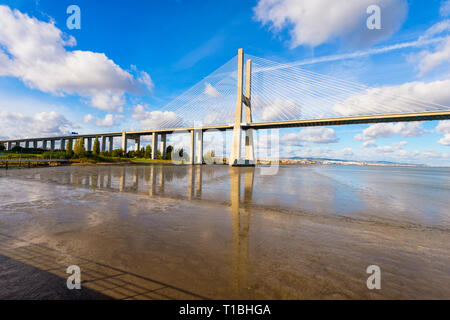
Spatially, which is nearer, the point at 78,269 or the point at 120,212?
the point at 78,269

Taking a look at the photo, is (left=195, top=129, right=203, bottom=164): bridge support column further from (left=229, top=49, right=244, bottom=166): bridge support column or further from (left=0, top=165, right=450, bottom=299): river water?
(left=0, top=165, right=450, bottom=299): river water

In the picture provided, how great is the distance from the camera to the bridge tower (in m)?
47.8

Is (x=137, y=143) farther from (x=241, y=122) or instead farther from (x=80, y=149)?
(x=241, y=122)

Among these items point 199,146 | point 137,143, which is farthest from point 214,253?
point 137,143

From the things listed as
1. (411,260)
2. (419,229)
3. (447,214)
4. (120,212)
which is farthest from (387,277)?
(447,214)

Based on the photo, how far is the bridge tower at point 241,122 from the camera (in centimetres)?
4778

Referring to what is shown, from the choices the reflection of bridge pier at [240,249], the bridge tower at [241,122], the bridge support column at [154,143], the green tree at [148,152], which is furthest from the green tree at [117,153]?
the reflection of bridge pier at [240,249]

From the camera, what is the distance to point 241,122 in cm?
5066

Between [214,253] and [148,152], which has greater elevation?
[148,152]

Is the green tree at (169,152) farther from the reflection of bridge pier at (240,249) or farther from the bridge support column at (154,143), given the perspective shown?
the reflection of bridge pier at (240,249)

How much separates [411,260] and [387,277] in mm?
1337

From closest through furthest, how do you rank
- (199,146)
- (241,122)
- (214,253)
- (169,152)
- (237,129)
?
(214,253) → (237,129) → (241,122) → (199,146) → (169,152)
